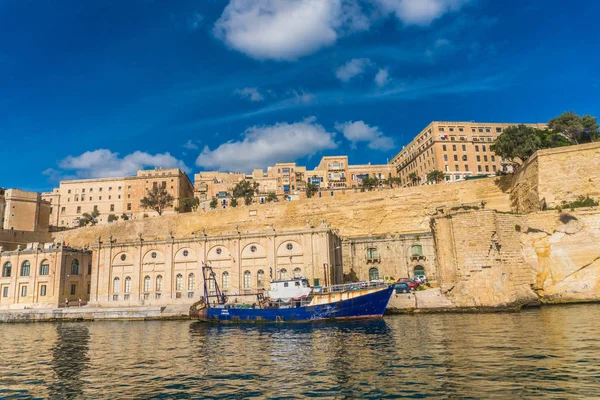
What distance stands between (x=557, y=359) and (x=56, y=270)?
5032 centimetres

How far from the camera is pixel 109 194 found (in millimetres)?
112875

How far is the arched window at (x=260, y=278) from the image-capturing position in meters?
43.5

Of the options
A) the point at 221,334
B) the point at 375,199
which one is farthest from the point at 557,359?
the point at 375,199

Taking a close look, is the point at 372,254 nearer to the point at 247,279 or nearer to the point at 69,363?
the point at 247,279

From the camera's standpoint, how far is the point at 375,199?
6944 cm

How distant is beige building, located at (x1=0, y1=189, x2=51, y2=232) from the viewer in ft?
271

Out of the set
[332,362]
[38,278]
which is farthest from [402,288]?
[38,278]

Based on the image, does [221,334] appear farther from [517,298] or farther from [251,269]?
[517,298]

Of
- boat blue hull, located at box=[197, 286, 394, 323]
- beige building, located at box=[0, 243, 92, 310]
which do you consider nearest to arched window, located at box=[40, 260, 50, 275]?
beige building, located at box=[0, 243, 92, 310]

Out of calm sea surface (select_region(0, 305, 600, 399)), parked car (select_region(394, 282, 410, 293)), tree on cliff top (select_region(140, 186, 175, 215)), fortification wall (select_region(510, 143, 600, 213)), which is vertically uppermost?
tree on cliff top (select_region(140, 186, 175, 215))

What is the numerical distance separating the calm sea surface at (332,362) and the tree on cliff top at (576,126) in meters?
49.4

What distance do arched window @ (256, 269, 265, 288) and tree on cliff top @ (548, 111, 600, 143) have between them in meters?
56.2

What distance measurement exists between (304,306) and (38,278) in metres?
34.3

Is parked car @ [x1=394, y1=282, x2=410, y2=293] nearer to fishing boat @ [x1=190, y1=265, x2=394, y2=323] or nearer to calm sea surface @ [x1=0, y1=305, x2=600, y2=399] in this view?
fishing boat @ [x1=190, y1=265, x2=394, y2=323]
